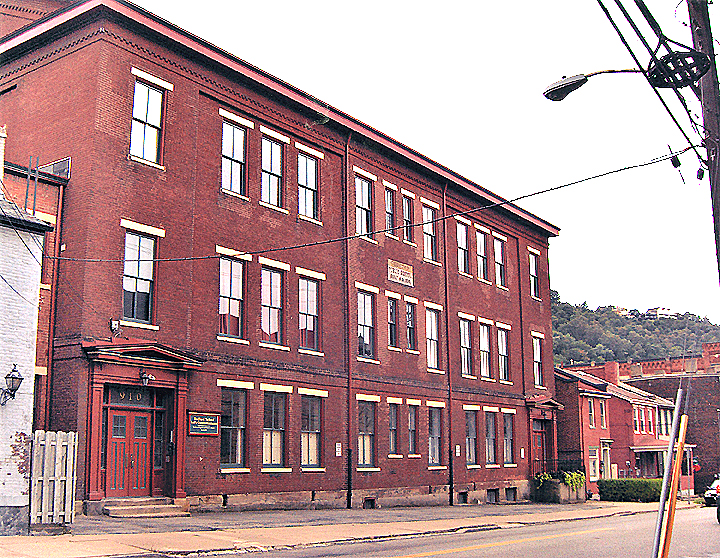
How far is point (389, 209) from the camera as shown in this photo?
32.8 metres

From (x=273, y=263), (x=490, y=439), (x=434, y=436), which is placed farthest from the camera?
(x=490, y=439)

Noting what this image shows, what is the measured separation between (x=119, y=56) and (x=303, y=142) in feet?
25.9

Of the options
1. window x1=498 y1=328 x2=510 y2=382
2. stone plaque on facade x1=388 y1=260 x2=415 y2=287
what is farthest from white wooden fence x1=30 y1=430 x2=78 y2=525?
window x1=498 y1=328 x2=510 y2=382

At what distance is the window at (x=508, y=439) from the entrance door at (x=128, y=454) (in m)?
21.6

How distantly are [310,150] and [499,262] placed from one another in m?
15.2

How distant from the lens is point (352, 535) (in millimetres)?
18938

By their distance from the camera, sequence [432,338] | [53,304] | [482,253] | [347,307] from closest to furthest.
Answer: [53,304], [347,307], [432,338], [482,253]

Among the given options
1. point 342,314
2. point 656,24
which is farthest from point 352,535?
point 656,24

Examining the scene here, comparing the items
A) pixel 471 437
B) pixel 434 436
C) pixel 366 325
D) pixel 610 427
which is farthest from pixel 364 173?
pixel 610 427

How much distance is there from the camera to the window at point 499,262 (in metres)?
40.4

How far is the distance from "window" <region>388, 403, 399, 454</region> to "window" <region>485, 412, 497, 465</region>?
24.3ft

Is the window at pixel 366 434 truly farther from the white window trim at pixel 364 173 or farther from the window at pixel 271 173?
the white window trim at pixel 364 173

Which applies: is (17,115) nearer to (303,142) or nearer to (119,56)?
(119,56)

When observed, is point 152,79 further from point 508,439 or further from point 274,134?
point 508,439
